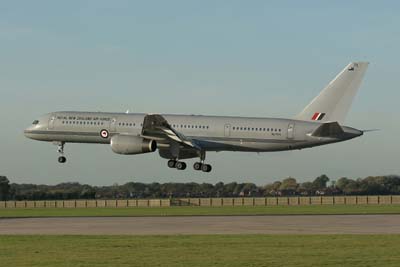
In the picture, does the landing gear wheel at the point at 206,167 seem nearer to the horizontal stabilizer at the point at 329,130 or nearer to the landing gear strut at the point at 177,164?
the landing gear strut at the point at 177,164

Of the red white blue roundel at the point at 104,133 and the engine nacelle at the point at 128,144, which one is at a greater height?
the red white blue roundel at the point at 104,133

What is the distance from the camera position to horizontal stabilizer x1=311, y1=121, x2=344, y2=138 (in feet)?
243

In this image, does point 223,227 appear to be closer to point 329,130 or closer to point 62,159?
point 329,130

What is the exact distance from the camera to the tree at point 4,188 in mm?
172150

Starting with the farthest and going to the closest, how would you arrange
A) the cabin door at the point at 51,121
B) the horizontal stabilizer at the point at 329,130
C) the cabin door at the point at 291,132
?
the cabin door at the point at 51,121 < the cabin door at the point at 291,132 < the horizontal stabilizer at the point at 329,130

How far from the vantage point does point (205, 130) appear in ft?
263

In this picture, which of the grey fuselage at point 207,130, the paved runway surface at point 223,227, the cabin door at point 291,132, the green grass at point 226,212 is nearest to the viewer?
the paved runway surface at point 223,227

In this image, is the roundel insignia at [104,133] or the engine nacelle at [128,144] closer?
the engine nacelle at [128,144]

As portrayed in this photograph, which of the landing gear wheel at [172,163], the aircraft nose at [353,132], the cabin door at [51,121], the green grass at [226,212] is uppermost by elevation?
the cabin door at [51,121]

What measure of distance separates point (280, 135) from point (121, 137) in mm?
14463
